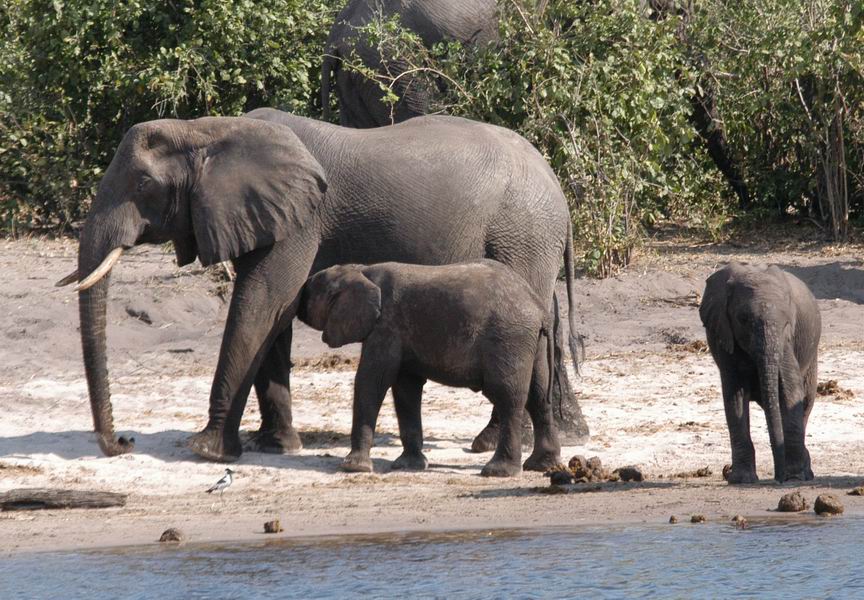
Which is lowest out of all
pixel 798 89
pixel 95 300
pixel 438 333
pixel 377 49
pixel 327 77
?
pixel 438 333

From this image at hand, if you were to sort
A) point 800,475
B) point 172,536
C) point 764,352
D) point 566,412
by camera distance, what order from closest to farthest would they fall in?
1. point 172,536
2. point 764,352
3. point 800,475
4. point 566,412

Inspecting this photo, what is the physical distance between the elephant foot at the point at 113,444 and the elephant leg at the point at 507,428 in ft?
6.60

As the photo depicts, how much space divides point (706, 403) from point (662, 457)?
131 centimetres

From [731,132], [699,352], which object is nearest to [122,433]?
[699,352]

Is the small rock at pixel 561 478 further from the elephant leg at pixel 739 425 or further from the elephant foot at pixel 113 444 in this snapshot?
the elephant foot at pixel 113 444

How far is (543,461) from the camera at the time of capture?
30.1 feet

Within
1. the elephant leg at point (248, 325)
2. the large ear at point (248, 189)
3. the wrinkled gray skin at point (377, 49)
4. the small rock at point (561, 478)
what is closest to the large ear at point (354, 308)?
the elephant leg at point (248, 325)

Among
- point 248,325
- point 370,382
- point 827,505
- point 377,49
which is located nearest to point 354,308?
point 370,382

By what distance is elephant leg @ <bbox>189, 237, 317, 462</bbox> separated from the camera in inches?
359

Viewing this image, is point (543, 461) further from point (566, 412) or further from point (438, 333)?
point (438, 333)

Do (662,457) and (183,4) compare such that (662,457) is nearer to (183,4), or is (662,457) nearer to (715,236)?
(715,236)

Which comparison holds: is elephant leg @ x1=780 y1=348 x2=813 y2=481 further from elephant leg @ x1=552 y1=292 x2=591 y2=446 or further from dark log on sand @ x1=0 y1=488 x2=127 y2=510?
dark log on sand @ x1=0 y1=488 x2=127 y2=510

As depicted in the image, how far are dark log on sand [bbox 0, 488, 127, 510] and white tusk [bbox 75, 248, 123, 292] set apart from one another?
3.52ft

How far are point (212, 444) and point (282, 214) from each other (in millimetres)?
1346
